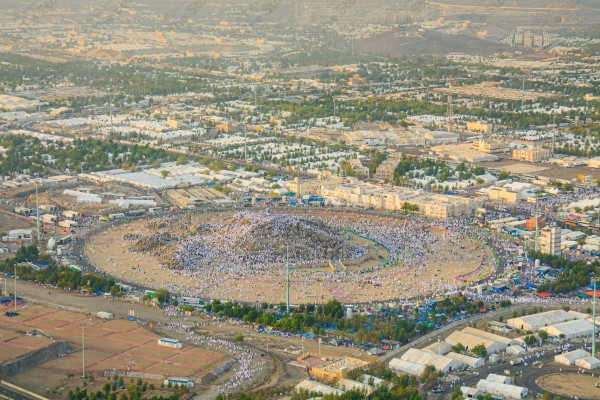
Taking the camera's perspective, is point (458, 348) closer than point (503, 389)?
No

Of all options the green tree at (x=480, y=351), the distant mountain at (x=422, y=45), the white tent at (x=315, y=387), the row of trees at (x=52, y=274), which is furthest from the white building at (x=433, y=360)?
the distant mountain at (x=422, y=45)

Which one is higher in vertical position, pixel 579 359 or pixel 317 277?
pixel 579 359

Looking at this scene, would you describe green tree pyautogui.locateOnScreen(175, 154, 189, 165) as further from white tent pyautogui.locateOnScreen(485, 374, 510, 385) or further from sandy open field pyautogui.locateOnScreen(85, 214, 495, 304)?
white tent pyautogui.locateOnScreen(485, 374, 510, 385)

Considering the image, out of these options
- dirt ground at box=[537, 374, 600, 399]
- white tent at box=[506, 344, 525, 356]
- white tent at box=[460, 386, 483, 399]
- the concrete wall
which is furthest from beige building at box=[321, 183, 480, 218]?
the concrete wall

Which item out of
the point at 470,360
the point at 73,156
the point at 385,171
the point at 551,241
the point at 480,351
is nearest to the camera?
the point at 470,360

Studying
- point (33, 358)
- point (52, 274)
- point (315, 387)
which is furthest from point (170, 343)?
point (52, 274)

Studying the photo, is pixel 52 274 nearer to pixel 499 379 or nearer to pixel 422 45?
pixel 499 379

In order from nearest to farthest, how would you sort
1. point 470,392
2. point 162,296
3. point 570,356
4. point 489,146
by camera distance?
point 470,392, point 570,356, point 162,296, point 489,146

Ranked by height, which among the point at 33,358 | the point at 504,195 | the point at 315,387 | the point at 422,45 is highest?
the point at 315,387
